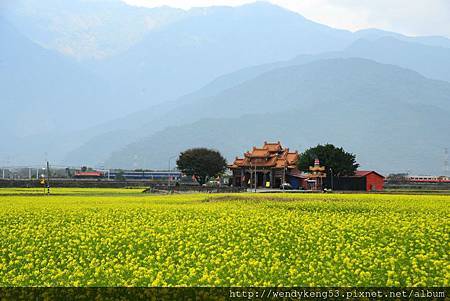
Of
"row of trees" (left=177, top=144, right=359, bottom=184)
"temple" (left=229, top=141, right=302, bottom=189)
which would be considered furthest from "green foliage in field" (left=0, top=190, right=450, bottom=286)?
"temple" (left=229, top=141, right=302, bottom=189)

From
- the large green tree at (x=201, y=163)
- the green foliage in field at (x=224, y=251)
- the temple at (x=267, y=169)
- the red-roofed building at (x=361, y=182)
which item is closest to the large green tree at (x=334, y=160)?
the red-roofed building at (x=361, y=182)

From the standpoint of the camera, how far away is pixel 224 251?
2088 centimetres

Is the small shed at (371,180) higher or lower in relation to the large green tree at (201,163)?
lower

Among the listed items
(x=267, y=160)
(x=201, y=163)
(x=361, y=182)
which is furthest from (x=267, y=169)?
(x=361, y=182)

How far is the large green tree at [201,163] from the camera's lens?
12662 cm

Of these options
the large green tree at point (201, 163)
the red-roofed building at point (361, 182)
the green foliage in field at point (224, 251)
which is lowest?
the green foliage in field at point (224, 251)

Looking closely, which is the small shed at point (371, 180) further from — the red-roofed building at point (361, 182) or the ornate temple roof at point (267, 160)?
the ornate temple roof at point (267, 160)

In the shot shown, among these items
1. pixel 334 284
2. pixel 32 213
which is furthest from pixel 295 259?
pixel 32 213

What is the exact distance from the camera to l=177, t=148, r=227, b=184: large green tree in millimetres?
126625

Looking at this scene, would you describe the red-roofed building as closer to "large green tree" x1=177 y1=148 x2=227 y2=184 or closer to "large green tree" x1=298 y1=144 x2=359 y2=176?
"large green tree" x1=298 y1=144 x2=359 y2=176

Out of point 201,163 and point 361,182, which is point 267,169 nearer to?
point 201,163

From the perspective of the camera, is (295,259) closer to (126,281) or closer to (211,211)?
(126,281)

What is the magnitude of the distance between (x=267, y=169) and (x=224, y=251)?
104 metres

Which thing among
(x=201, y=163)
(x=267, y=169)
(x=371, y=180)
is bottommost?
(x=371, y=180)
